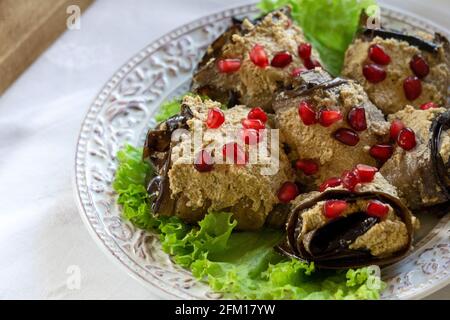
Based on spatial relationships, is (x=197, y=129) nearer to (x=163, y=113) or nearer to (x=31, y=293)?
(x=163, y=113)

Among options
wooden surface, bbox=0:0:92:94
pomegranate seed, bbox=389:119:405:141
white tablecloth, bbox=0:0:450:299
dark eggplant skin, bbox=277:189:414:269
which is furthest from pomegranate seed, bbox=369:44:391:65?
wooden surface, bbox=0:0:92:94

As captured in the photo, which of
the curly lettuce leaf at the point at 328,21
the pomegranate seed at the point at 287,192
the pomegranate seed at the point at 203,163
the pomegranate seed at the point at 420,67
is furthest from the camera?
the curly lettuce leaf at the point at 328,21

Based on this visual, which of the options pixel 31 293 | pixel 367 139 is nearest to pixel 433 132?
pixel 367 139

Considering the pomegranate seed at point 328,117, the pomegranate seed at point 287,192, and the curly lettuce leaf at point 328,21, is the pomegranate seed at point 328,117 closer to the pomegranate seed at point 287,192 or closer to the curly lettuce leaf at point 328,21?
the pomegranate seed at point 287,192

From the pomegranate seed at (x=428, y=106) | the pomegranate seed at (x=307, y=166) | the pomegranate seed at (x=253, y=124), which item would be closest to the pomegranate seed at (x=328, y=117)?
the pomegranate seed at (x=307, y=166)

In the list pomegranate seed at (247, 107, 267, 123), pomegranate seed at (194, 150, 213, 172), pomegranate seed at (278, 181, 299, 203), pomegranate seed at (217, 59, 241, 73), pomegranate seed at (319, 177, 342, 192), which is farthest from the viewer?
pomegranate seed at (217, 59, 241, 73)

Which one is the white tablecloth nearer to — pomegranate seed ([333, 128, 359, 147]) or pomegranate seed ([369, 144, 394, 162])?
pomegranate seed ([369, 144, 394, 162])

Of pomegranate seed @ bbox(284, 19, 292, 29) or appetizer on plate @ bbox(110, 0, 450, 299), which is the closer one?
appetizer on plate @ bbox(110, 0, 450, 299)
